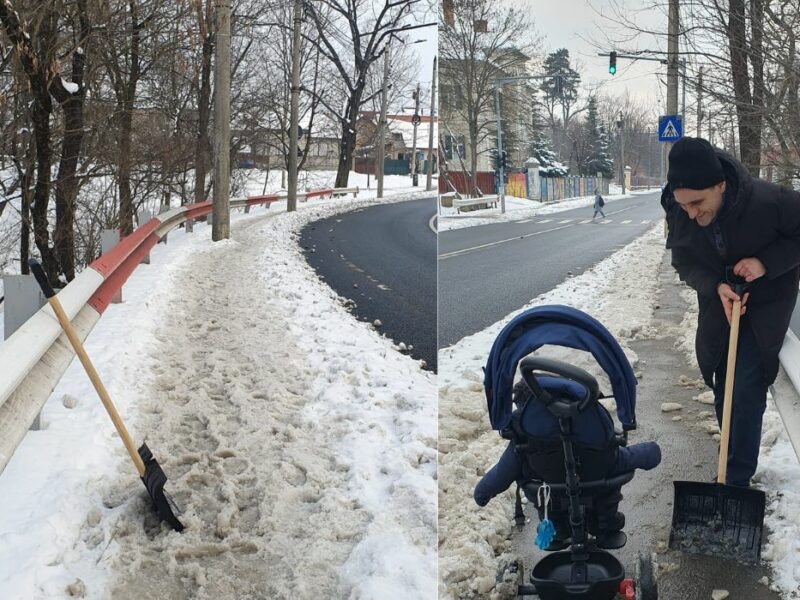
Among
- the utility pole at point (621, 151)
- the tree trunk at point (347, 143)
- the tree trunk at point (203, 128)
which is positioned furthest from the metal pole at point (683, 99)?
the tree trunk at point (347, 143)

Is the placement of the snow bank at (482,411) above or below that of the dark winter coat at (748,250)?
below

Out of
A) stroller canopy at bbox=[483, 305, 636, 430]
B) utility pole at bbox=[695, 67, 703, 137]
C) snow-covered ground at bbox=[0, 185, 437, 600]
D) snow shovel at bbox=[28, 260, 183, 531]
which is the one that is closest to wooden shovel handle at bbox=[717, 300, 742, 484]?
stroller canopy at bbox=[483, 305, 636, 430]

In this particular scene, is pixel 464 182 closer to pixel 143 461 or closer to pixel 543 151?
pixel 543 151

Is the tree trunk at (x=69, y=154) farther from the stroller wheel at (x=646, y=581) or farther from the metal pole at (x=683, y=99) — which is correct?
the stroller wheel at (x=646, y=581)

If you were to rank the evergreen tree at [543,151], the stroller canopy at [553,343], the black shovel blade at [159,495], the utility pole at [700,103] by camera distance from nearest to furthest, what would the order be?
the stroller canopy at [553,343], the black shovel blade at [159,495], the utility pole at [700,103], the evergreen tree at [543,151]

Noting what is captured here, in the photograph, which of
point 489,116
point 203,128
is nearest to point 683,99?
point 489,116

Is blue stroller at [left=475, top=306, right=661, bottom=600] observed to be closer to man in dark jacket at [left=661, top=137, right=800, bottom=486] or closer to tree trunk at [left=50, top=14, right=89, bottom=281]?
man in dark jacket at [left=661, top=137, right=800, bottom=486]

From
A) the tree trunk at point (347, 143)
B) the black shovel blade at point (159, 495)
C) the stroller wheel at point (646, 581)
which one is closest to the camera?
the stroller wheel at point (646, 581)

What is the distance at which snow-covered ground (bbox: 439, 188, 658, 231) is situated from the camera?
15.8ft

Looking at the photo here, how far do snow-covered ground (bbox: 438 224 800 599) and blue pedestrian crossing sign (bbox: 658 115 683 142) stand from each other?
66 centimetres

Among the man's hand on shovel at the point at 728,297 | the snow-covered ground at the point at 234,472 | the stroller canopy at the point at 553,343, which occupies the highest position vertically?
the man's hand on shovel at the point at 728,297

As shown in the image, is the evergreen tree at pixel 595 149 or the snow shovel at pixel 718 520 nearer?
the snow shovel at pixel 718 520

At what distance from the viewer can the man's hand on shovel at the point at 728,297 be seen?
3462 millimetres

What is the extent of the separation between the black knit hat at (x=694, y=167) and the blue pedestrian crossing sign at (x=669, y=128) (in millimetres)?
749
